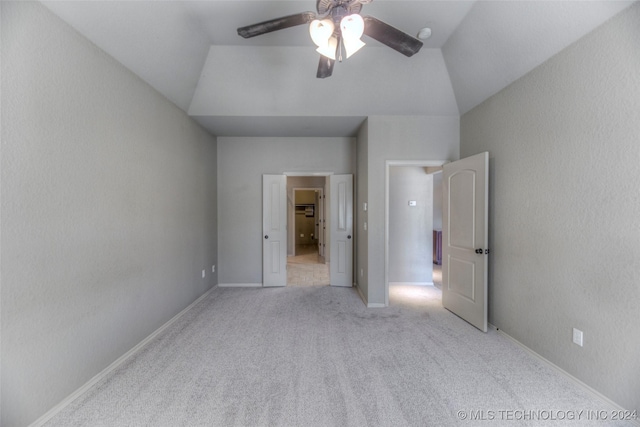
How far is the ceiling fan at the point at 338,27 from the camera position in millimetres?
1480

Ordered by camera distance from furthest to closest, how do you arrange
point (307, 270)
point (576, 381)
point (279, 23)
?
point (307, 270), point (576, 381), point (279, 23)

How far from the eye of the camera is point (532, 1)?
1851 mm

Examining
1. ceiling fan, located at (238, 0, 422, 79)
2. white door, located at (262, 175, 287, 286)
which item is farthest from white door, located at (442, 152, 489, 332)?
white door, located at (262, 175, 287, 286)

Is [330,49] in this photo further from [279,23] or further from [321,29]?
[279,23]

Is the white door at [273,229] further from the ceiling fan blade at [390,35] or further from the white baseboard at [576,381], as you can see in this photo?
the white baseboard at [576,381]

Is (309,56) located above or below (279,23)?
above

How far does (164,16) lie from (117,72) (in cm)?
64

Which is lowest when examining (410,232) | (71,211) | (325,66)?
(410,232)

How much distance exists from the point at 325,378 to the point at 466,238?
2189 mm

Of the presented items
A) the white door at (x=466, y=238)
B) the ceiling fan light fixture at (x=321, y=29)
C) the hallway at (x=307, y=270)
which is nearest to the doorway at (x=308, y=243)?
the hallway at (x=307, y=270)

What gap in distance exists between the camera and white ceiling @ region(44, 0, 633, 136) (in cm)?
190

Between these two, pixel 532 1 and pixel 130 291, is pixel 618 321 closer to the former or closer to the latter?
pixel 532 1

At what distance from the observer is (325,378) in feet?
6.31

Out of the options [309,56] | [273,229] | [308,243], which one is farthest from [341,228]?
[308,243]
